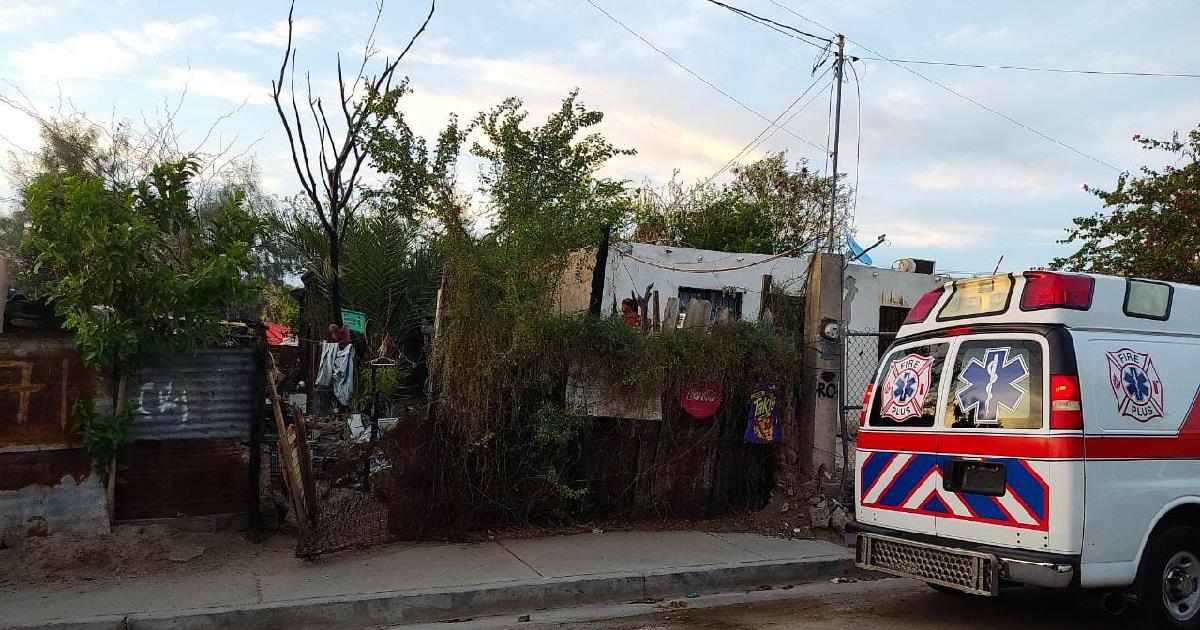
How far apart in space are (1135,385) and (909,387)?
1.40m

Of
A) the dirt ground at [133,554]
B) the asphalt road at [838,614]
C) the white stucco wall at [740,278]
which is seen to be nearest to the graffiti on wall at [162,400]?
the dirt ground at [133,554]

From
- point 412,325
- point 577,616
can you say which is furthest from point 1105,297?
point 412,325

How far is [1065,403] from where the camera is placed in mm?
5289

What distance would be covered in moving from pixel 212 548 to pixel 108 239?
2.66 meters

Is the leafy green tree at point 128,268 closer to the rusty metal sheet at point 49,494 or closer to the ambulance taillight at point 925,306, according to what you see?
the rusty metal sheet at point 49,494

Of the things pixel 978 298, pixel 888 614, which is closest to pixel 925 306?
pixel 978 298

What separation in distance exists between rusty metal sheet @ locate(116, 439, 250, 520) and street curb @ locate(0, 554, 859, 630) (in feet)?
5.70

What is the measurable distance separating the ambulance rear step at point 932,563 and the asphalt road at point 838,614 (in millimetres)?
401

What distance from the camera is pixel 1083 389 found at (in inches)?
210

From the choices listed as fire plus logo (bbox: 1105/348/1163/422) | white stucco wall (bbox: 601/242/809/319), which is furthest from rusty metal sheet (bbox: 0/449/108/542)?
white stucco wall (bbox: 601/242/809/319)

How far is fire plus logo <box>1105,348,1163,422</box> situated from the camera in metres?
Answer: 5.55

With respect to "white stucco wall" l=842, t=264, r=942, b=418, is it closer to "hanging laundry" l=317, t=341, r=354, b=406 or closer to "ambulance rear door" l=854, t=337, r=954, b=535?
"ambulance rear door" l=854, t=337, r=954, b=535

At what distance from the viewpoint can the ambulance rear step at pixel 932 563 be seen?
540cm

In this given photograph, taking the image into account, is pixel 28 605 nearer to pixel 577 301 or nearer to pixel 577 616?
pixel 577 616
